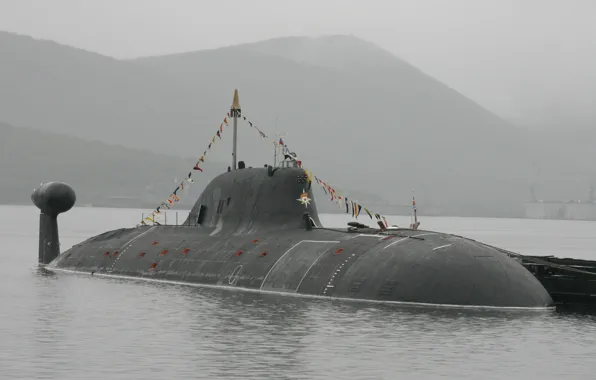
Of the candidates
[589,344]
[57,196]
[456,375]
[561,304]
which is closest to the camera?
[456,375]

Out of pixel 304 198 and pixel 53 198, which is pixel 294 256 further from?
pixel 53 198

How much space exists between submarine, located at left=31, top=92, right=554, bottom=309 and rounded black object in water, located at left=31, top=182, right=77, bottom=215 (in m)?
Result: 3.51

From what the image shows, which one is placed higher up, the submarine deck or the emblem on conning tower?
the emblem on conning tower

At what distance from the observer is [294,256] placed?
37.3m

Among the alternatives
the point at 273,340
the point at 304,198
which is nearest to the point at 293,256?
the point at 304,198

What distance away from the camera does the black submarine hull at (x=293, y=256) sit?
3225 cm

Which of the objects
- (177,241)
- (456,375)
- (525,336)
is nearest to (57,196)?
(177,241)

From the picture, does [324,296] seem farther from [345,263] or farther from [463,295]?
[463,295]

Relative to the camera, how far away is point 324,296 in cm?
3453

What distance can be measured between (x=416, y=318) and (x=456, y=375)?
26.9ft

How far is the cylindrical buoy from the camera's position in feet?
177

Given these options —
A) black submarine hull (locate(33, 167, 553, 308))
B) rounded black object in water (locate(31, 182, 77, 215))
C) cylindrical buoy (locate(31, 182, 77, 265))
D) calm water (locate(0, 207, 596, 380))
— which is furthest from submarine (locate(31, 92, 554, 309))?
rounded black object in water (locate(31, 182, 77, 215))

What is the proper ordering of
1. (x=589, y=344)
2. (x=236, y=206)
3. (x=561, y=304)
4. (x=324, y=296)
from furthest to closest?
(x=236, y=206), (x=561, y=304), (x=324, y=296), (x=589, y=344)

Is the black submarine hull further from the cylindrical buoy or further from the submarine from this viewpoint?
the cylindrical buoy
